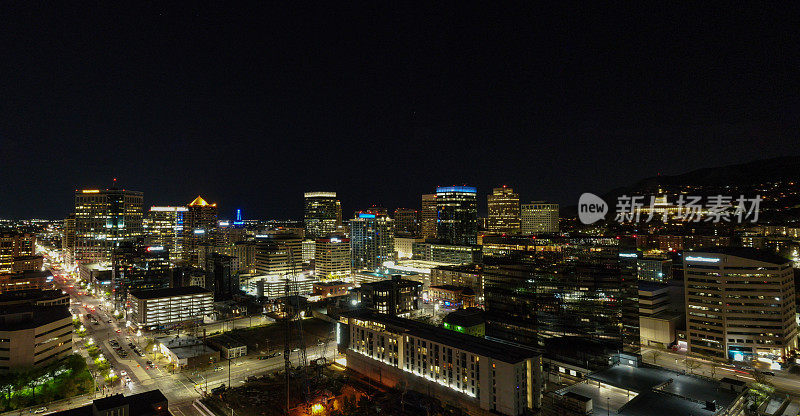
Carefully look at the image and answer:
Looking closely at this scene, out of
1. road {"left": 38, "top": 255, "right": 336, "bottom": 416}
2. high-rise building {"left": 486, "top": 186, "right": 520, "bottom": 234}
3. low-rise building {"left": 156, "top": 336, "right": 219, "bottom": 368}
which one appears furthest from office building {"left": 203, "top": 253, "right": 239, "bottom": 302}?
high-rise building {"left": 486, "top": 186, "right": 520, "bottom": 234}

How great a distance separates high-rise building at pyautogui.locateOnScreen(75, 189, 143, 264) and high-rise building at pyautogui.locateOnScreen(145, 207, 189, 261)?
28.7 metres

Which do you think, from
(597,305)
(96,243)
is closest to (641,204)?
(597,305)

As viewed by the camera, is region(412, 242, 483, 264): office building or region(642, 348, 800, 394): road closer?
region(642, 348, 800, 394): road

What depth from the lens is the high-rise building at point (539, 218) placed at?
149 metres

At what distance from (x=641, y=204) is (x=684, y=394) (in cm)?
10237

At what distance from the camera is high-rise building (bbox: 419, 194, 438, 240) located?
6589 inches

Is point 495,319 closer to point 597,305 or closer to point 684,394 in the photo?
point 597,305

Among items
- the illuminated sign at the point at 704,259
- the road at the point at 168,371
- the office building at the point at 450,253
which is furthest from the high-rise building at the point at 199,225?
the illuminated sign at the point at 704,259

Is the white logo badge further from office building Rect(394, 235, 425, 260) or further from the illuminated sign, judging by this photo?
office building Rect(394, 235, 425, 260)

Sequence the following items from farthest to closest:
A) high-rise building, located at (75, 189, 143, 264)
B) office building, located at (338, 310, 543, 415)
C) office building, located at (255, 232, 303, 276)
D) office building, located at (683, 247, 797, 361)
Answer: high-rise building, located at (75, 189, 143, 264)
office building, located at (255, 232, 303, 276)
office building, located at (683, 247, 797, 361)
office building, located at (338, 310, 543, 415)

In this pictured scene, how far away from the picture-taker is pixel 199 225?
15800 cm

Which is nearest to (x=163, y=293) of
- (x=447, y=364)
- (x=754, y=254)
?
(x=447, y=364)

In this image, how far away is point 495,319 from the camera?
167 ft

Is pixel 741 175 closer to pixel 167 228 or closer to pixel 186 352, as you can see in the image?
pixel 186 352
